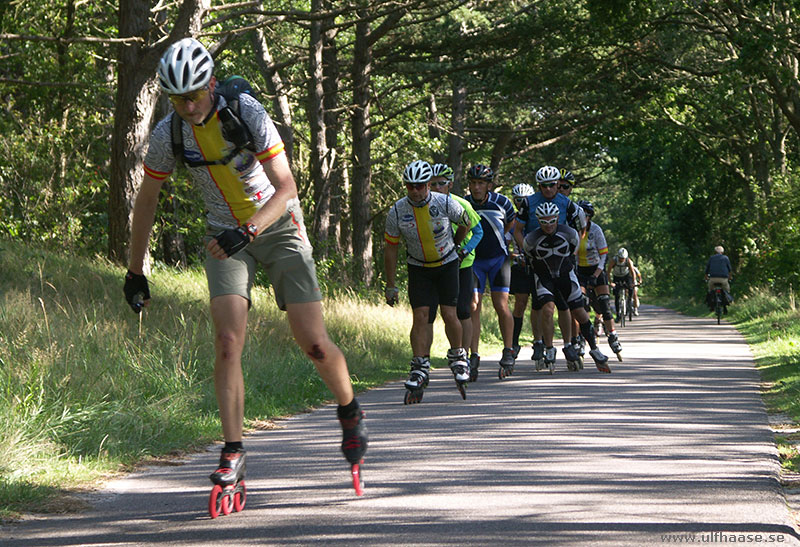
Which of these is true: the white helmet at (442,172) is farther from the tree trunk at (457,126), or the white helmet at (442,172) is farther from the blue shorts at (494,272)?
the tree trunk at (457,126)

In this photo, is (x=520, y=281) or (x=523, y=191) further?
(x=523, y=191)

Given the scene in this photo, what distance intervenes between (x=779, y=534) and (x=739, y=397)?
19.8 ft

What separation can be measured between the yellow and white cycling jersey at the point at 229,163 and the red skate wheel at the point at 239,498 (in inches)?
47.3

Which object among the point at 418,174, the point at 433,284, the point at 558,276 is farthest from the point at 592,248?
the point at 418,174

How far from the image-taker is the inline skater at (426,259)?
10.2 m

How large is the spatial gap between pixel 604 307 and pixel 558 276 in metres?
2.57

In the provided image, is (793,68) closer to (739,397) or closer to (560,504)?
(739,397)

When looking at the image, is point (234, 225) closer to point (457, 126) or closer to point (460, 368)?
point (460, 368)

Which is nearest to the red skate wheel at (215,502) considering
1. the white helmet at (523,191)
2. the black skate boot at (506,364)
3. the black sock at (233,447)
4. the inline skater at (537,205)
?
the black sock at (233,447)

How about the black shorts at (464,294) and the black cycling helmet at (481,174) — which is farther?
the black cycling helmet at (481,174)

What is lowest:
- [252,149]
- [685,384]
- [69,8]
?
[685,384]

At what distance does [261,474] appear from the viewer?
6582mm

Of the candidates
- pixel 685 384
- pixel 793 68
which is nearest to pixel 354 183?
pixel 793 68

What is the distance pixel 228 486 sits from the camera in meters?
5.40
